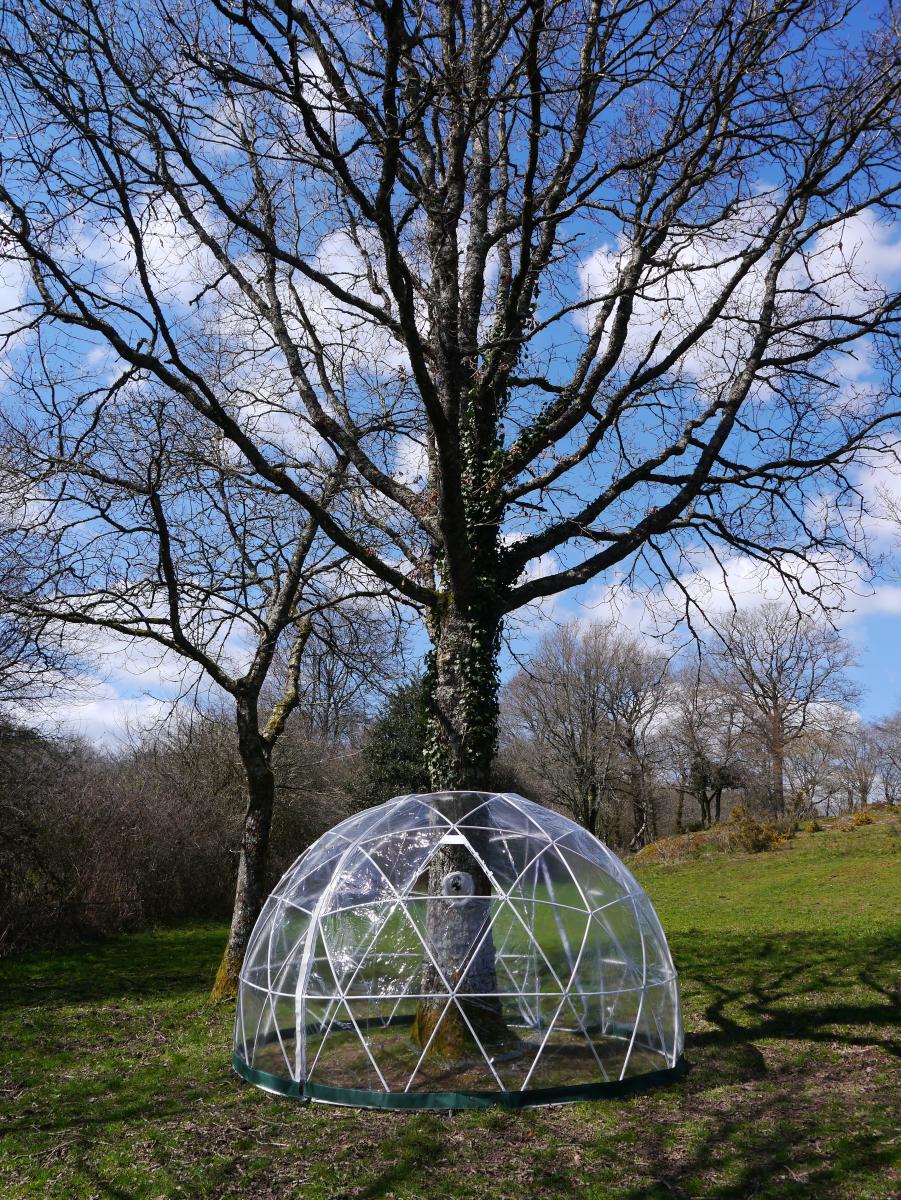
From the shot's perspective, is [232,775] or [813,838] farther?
[813,838]

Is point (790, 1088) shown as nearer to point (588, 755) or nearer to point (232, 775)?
point (232, 775)

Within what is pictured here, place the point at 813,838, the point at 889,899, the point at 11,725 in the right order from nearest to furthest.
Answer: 1. the point at 11,725
2. the point at 889,899
3. the point at 813,838

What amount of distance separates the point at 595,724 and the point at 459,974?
28.9 metres

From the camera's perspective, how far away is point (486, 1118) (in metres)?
6.21

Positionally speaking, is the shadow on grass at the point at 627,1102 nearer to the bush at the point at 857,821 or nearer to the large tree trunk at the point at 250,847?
the large tree trunk at the point at 250,847

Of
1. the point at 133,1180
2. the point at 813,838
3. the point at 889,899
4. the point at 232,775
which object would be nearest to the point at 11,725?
the point at 232,775

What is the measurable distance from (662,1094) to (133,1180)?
373cm

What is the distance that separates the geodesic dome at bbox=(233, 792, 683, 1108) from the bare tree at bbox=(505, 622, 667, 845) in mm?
26688

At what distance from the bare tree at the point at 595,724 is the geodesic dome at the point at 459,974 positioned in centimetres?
2669

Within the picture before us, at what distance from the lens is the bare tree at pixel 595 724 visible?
3472cm

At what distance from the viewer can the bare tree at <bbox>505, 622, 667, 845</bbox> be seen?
3472 cm

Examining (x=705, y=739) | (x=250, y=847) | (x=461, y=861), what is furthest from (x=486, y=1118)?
(x=705, y=739)

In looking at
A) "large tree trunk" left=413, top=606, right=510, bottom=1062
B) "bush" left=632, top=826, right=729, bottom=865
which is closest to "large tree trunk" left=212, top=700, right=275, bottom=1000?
"large tree trunk" left=413, top=606, right=510, bottom=1062

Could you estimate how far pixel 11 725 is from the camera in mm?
14125
